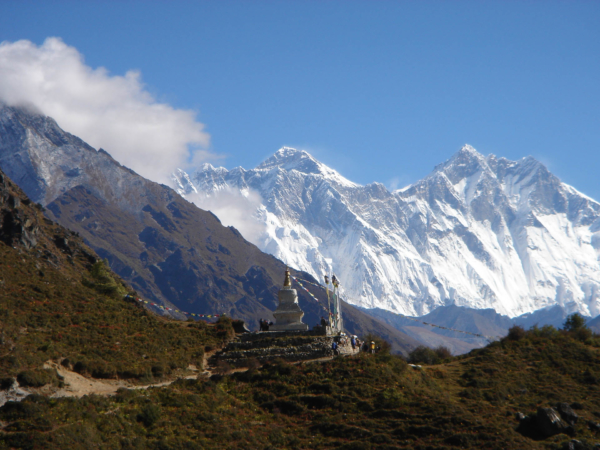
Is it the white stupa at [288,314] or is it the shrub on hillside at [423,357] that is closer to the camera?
the white stupa at [288,314]

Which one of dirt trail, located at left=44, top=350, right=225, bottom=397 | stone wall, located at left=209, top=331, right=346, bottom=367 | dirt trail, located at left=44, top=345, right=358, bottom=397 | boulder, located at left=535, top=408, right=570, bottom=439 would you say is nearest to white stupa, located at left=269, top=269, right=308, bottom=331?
stone wall, located at left=209, top=331, right=346, bottom=367

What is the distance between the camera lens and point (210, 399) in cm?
4125

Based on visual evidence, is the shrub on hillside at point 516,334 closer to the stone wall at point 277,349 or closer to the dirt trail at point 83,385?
the stone wall at point 277,349

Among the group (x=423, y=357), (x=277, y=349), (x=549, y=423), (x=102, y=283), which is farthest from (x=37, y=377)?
(x=102, y=283)

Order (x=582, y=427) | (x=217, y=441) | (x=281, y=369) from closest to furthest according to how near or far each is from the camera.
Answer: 1. (x=217, y=441)
2. (x=582, y=427)
3. (x=281, y=369)

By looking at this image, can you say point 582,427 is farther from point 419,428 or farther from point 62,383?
point 62,383

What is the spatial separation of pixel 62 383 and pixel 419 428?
71.5ft

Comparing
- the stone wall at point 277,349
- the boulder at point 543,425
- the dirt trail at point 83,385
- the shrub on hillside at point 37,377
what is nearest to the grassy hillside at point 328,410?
the boulder at point 543,425

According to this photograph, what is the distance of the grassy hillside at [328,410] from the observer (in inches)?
1344

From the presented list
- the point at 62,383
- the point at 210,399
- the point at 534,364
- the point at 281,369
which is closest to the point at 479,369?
the point at 534,364

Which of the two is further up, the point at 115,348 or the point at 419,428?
the point at 115,348

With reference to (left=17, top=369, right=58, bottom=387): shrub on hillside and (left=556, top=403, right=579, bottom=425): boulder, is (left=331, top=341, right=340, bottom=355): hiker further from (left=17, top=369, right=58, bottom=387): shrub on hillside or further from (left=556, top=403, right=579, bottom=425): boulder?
(left=17, top=369, right=58, bottom=387): shrub on hillside

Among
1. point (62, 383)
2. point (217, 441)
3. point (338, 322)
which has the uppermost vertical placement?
point (338, 322)

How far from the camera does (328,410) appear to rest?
4153 centimetres
